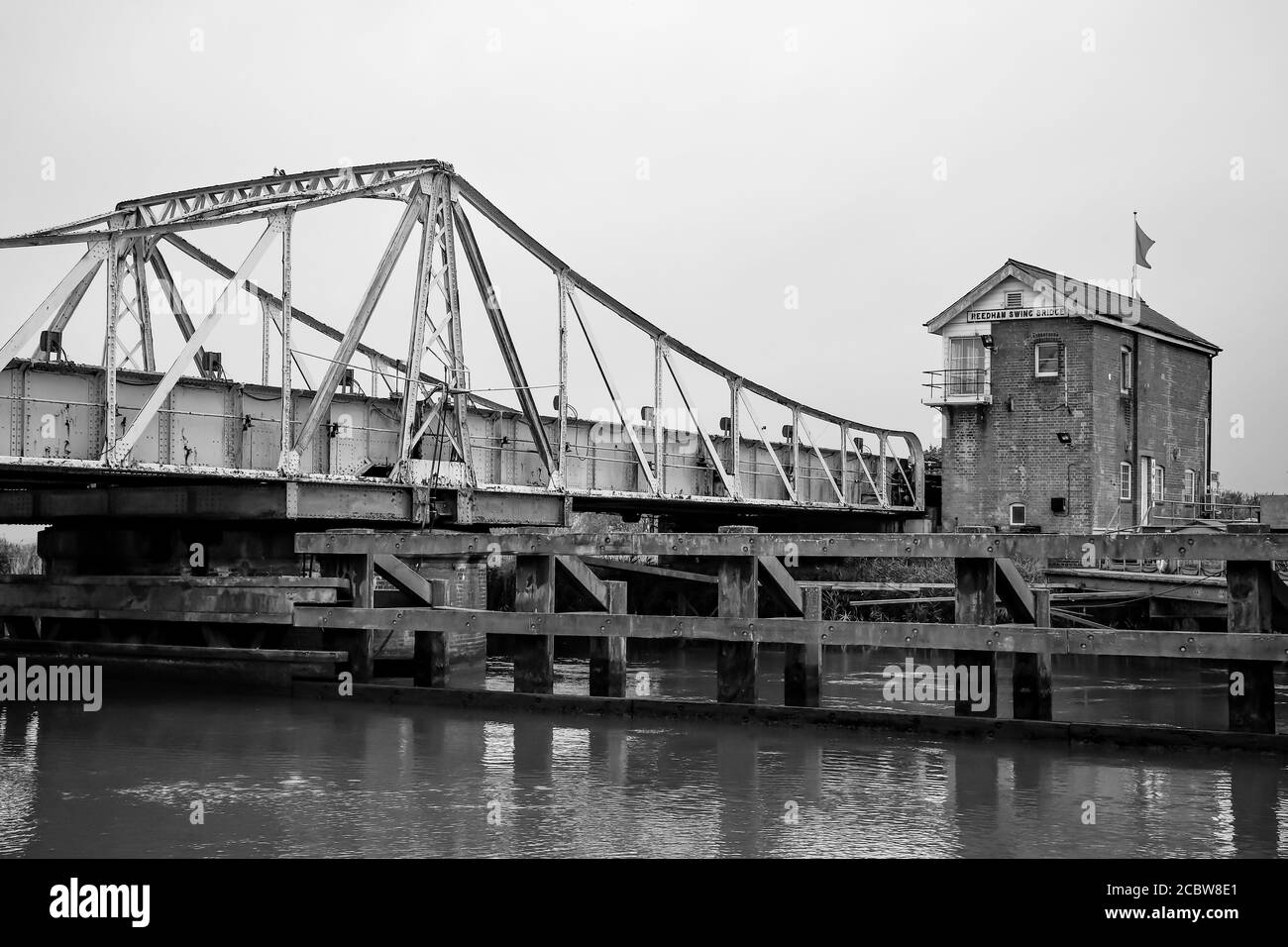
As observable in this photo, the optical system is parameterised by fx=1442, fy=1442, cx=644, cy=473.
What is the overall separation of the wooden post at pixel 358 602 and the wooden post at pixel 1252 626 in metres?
9.81

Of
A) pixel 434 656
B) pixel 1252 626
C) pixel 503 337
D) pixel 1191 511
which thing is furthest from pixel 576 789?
pixel 1191 511

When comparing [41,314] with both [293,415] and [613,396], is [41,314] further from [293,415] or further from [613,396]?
[613,396]

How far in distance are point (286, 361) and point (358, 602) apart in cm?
574

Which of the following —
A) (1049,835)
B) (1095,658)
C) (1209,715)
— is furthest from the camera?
(1095,658)

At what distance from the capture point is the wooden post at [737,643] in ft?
51.5

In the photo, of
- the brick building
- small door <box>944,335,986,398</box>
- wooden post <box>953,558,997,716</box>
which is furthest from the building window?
wooden post <box>953,558,997,716</box>

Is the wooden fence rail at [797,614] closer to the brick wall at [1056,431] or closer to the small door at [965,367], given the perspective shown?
the brick wall at [1056,431]

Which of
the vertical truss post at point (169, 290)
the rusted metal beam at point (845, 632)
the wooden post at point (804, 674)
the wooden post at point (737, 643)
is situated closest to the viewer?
the rusted metal beam at point (845, 632)

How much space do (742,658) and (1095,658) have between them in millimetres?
13399

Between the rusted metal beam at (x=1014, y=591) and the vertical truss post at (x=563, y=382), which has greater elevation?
the vertical truss post at (x=563, y=382)

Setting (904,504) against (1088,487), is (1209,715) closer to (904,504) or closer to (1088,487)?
(1088,487)

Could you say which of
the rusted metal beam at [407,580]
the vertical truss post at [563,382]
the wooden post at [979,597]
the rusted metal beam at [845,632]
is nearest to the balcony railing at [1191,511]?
the vertical truss post at [563,382]
